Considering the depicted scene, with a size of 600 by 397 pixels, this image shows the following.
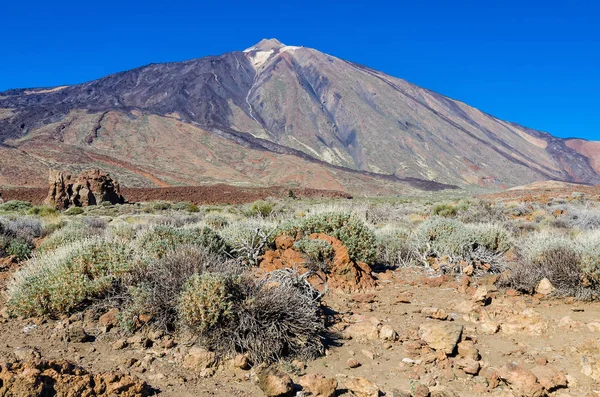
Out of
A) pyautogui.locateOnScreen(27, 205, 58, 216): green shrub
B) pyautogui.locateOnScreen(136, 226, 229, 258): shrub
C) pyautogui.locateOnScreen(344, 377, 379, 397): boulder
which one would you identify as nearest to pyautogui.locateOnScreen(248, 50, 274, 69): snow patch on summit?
pyautogui.locateOnScreen(27, 205, 58, 216): green shrub

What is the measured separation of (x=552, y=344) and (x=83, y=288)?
4.48 metres

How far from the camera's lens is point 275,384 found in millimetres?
3074

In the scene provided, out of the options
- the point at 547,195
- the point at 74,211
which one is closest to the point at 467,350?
the point at 74,211

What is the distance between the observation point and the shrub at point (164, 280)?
3975 millimetres

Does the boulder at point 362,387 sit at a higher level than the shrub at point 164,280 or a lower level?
lower

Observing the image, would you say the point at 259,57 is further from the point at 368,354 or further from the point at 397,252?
the point at 368,354

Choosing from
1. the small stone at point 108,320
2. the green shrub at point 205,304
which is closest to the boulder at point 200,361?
the green shrub at point 205,304

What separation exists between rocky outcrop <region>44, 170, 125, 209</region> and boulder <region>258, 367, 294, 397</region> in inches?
1013

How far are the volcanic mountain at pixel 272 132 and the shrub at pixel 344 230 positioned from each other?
46.1 meters

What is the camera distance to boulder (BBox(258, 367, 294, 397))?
3049 millimetres

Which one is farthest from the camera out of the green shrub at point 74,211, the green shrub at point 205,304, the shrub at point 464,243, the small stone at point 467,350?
the green shrub at point 74,211

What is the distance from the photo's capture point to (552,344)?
4.03 metres

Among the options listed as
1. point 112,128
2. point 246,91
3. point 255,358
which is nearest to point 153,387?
point 255,358

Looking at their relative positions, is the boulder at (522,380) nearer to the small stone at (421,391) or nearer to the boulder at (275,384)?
the small stone at (421,391)
